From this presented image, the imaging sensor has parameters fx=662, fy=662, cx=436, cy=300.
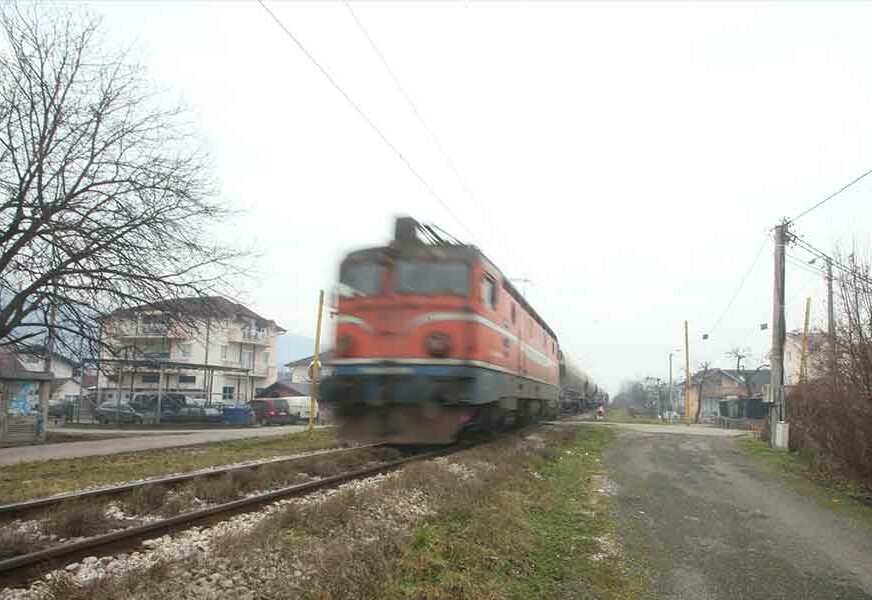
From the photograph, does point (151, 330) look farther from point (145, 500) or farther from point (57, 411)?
point (57, 411)

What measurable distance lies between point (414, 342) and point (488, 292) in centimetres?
189

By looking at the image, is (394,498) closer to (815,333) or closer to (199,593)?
(199,593)

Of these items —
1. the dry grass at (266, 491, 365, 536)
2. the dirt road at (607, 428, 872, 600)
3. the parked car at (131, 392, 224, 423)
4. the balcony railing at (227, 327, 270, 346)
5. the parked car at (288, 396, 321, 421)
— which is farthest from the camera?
the balcony railing at (227, 327, 270, 346)

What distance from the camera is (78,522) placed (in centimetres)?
622

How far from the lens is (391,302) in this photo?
11.2 metres

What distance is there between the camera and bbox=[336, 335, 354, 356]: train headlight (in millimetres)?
11383

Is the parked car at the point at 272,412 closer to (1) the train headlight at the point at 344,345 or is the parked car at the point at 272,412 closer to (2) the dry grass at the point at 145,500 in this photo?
(1) the train headlight at the point at 344,345

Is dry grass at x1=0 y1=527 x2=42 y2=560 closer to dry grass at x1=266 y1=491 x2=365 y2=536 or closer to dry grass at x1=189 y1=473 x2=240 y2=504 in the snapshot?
dry grass at x1=266 y1=491 x2=365 y2=536

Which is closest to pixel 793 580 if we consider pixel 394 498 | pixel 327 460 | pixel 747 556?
pixel 747 556

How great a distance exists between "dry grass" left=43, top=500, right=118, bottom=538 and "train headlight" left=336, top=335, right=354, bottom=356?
521cm

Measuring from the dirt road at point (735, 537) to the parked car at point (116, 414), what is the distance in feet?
94.1

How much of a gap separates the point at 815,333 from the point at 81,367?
19.0 meters

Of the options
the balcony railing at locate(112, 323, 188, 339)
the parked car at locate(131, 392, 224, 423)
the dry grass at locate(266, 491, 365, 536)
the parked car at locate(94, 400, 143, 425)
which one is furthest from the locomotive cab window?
the parked car at locate(94, 400, 143, 425)

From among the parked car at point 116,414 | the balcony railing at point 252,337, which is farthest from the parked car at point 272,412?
the balcony railing at point 252,337
